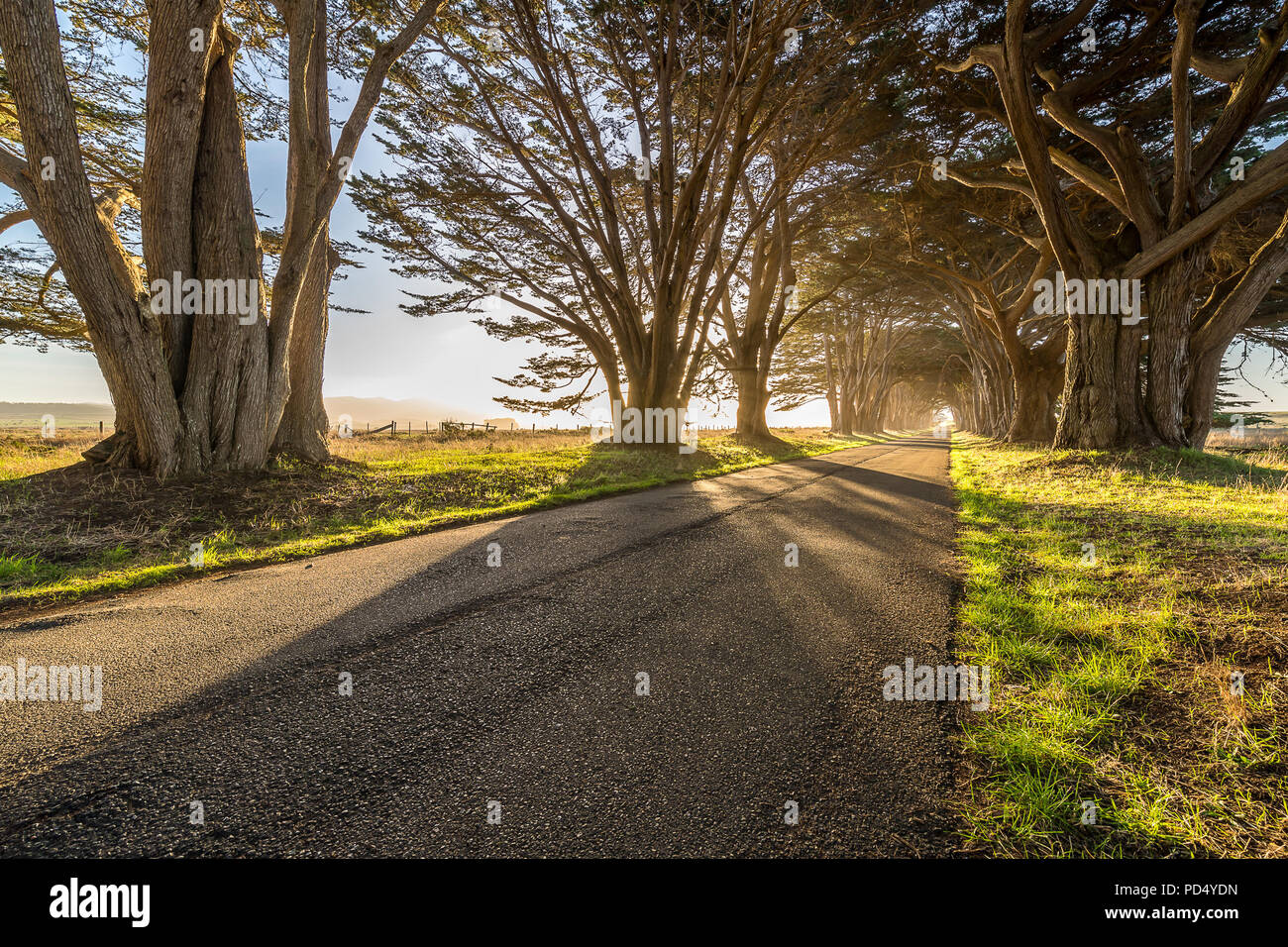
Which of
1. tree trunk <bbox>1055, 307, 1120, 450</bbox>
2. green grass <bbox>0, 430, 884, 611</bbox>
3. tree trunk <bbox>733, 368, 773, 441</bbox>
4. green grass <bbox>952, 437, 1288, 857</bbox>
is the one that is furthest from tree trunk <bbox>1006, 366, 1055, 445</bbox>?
green grass <bbox>0, 430, 884, 611</bbox>

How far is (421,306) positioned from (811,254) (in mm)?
16637

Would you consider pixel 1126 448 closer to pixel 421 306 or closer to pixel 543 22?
pixel 543 22

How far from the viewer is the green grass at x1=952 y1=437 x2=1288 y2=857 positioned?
1.64m

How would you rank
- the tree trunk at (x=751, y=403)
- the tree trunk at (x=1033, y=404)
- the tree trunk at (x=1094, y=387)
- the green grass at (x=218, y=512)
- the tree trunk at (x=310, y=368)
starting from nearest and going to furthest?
1. the green grass at (x=218, y=512)
2. the tree trunk at (x=310, y=368)
3. the tree trunk at (x=1094, y=387)
4. the tree trunk at (x=1033, y=404)
5. the tree trunk at (x=751, y=403)

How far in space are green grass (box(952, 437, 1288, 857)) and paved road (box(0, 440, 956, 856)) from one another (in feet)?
0.90

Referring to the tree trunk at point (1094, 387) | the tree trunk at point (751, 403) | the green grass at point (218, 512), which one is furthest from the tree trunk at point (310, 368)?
the tree trunk at point (1094, 387)

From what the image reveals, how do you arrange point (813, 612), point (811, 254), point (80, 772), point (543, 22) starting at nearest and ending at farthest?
point (80, 772), point (813, 612), point (543, 22), point (811, 254)

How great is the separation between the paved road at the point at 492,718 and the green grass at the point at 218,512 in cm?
84

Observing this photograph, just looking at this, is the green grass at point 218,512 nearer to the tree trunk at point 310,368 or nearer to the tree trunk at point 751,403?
the tree trunk at point 310,368

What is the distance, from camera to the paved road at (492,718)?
1650 millimetres

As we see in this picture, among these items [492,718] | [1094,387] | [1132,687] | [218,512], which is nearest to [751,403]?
[1094,387]

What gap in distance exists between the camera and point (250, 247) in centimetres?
843

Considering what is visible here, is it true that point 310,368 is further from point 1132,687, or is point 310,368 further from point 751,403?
point 751,403
